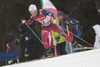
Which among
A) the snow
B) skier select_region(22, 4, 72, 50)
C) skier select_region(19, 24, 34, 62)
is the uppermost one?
skier select_region(22, 4, 72, 50)

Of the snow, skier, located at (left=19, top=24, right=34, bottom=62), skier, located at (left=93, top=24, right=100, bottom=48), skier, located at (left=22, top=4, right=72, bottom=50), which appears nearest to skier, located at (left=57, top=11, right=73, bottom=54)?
skier, located at (left=22, top=4, right=72, bottom=50)

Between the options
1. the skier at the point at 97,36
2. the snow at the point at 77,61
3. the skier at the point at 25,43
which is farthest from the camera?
the skier at the point at 97,36

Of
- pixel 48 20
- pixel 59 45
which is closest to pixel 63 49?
pixel 59 45

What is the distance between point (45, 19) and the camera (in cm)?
367

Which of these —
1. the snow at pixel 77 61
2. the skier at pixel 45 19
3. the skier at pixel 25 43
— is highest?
the skier at pixel 45 19

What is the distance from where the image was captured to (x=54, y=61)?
2945 millimetres

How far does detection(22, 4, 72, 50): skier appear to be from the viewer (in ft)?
11.8

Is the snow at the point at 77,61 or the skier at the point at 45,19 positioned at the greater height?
the skier at the point at 45,19

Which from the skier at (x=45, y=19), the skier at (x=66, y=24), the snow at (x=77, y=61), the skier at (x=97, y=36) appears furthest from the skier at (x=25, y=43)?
the skier at (x=97, y=36)

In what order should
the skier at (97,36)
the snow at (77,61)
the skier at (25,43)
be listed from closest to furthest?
the snow at (77,61)
the skier at (25,43)
the skier at (97,36)

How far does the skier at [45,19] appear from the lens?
3.60 metres

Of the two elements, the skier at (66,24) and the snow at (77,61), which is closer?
the snow at (77,61)

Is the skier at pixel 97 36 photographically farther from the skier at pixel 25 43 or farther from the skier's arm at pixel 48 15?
the skier at pixel 25 43

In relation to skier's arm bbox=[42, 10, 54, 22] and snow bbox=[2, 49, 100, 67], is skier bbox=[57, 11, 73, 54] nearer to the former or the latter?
skier's arm bbox=[42, 10, 54, 22]
